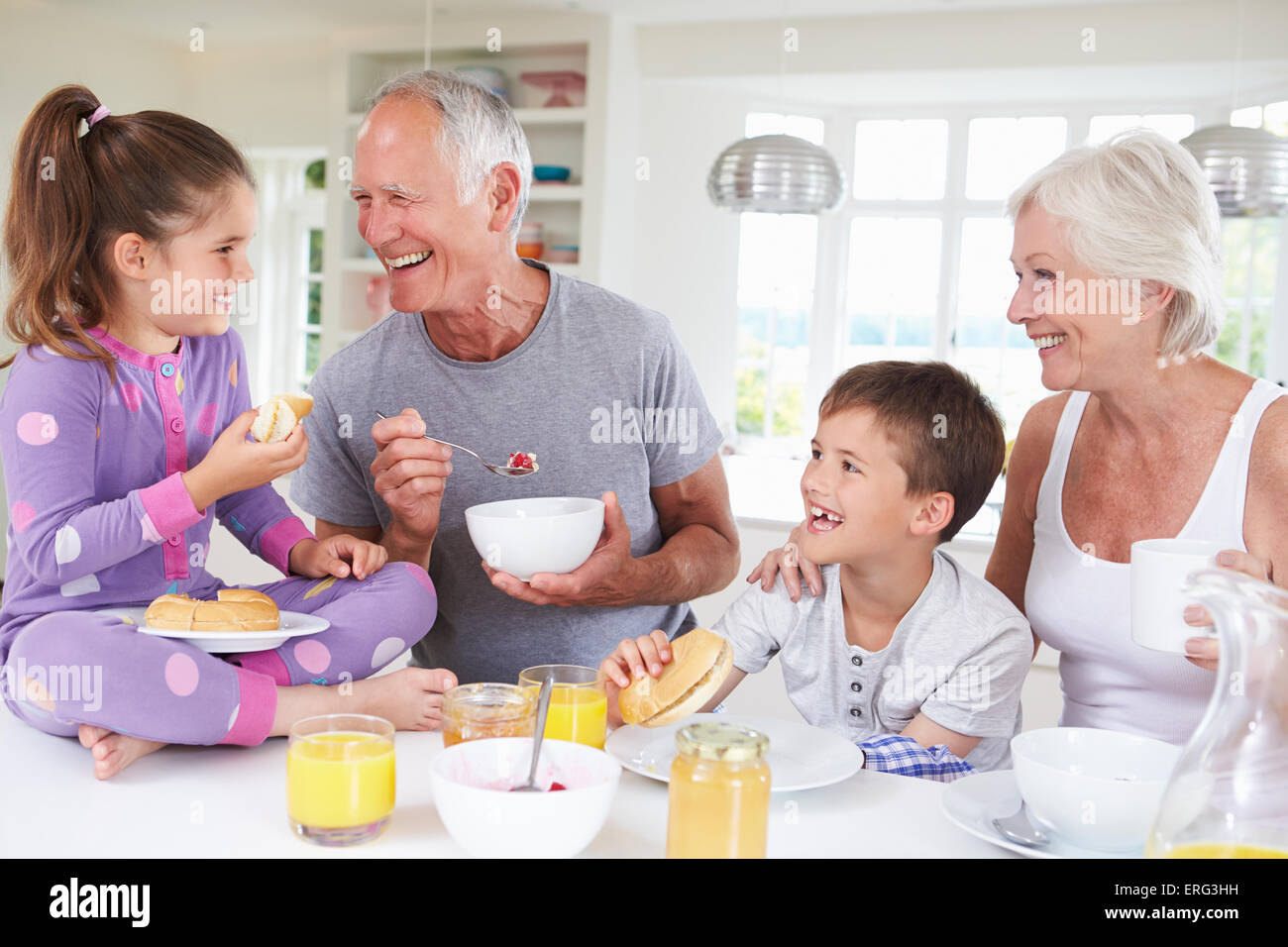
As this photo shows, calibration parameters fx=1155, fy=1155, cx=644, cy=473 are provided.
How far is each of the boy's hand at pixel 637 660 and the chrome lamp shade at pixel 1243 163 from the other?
310 centimetres

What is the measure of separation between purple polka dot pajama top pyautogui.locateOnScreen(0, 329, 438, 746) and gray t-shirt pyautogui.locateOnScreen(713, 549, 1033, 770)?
499mm

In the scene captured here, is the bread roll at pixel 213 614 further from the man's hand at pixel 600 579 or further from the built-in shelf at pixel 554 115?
the built-in shelf at pixel 554 115

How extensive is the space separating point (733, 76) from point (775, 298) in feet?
4.81

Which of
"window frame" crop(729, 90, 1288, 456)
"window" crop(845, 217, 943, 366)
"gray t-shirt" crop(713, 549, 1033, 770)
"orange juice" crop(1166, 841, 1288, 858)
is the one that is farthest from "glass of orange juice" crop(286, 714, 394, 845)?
"window" crop(845, 217, 943, 366)

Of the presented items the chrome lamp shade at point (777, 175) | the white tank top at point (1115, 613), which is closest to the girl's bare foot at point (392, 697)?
the white tank top at point (1115, 613)

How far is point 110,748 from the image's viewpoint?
1.05 metres

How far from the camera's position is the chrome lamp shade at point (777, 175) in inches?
157

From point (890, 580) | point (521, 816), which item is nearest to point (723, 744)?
point (521, 816)

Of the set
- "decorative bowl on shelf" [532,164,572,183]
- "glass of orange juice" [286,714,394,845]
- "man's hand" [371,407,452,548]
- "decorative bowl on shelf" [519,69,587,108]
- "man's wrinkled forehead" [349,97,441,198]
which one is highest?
"decorative bowl on shelf" [519,69,587,108]

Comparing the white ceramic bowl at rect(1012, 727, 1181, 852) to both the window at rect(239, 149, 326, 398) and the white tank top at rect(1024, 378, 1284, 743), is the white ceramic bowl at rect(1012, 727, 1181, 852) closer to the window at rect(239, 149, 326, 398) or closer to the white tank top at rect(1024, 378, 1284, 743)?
the white tank top at rect(1024, 378, 1284, 743)

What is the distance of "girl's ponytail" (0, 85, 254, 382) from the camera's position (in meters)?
1.45

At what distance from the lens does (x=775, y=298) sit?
6973mm
